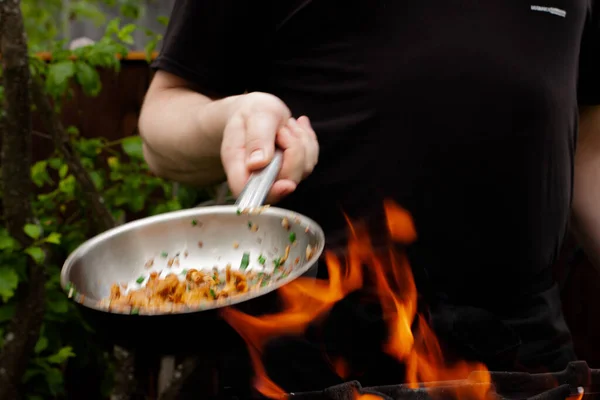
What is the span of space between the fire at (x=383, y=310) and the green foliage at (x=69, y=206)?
0.96 metres

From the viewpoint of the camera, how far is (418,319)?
1.20 meters

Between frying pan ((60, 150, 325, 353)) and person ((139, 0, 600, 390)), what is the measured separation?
0.17 m

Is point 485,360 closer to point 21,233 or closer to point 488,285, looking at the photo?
point 488,285

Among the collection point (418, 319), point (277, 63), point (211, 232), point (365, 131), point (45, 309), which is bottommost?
point (45, 309)

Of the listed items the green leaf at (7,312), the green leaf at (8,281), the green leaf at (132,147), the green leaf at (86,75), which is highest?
the green leaf at (86,75)

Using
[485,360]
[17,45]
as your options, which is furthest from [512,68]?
[17,45]

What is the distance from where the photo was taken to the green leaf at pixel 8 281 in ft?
5.63

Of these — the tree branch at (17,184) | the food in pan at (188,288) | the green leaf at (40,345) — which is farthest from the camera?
the green leaf at (40,345)

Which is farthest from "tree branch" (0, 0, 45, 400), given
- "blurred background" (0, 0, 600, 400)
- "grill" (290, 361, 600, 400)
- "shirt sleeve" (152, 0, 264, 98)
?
"grill" (290, 361, 600, 400)

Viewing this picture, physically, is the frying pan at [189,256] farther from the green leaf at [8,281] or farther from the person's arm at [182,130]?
the green leaf at [8,281]

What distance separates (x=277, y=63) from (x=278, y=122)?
346 mm

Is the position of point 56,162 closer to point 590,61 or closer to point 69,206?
point 69,206

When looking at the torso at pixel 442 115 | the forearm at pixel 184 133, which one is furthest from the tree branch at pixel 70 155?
the torso at pixel 442 115

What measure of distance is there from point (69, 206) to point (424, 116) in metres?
1.78
